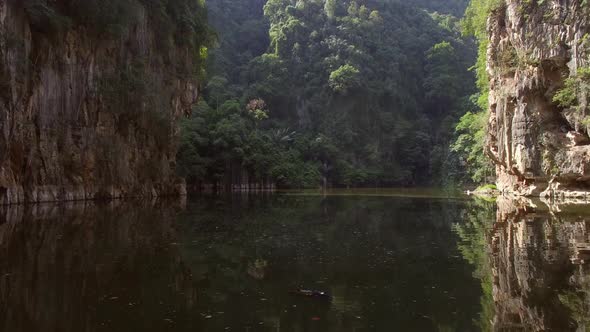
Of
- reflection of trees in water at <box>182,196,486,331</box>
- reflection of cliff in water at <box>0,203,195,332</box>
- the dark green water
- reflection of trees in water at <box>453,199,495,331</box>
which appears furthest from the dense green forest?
reflection of cliff in water at <box>0,203,195,332</box>

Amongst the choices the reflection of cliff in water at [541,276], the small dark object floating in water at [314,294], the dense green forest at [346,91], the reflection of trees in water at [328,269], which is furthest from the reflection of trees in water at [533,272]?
the dense green forest at [346,91]

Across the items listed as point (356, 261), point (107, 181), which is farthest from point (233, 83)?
point (356, 261)

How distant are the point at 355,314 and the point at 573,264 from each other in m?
5.25

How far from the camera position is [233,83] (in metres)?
Result: 76.5

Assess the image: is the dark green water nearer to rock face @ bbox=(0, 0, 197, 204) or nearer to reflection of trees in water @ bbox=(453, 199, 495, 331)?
reflection of trees in water @ bbox=(453, 199, 495, 331)

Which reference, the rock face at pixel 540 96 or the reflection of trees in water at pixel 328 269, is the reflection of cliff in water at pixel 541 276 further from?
the rock face at pixel 540 96

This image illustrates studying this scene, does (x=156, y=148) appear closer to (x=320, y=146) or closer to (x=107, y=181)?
(x=107, y=181)

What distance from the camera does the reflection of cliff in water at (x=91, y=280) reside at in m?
6.32

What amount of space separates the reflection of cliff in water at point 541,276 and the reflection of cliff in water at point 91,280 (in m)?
4.39

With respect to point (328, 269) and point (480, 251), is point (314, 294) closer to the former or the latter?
point (328, 269)

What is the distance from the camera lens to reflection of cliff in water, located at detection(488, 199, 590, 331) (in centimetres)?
639

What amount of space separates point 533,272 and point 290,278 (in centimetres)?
418

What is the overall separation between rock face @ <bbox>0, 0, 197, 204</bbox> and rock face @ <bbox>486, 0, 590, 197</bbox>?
23134 mm

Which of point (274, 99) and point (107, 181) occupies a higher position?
point (274, 99)
